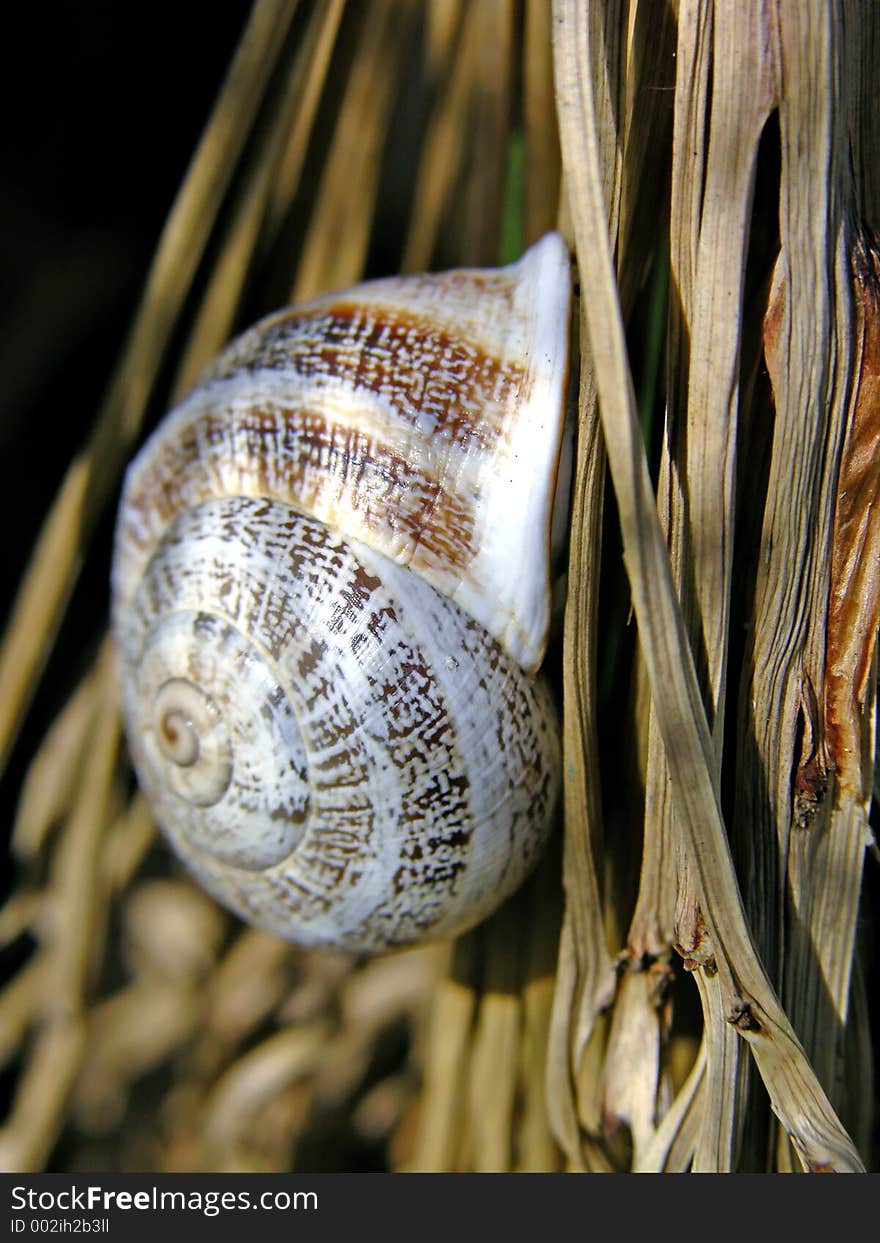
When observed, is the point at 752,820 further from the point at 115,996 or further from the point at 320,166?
the point at 115,996

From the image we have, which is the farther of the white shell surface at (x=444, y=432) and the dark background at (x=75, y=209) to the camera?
the dark background at (x=75, y=209)

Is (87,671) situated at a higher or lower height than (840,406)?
lower

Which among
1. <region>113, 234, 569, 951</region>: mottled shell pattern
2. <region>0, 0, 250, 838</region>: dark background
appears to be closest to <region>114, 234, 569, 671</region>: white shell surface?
<region>113, 234, 569, 951</region>: mottled shell pattern

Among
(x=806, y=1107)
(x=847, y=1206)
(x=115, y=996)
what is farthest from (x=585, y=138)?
(x=115, y=996)

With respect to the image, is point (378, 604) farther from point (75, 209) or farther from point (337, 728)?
point (75, 209)

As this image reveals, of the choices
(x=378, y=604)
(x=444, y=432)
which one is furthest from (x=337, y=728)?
(x=444, y=432)

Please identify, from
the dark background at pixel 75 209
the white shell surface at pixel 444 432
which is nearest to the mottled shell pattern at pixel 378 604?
the white shell surface at pixel 444 432

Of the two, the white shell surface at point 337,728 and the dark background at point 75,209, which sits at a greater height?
the dark background at point 75,209

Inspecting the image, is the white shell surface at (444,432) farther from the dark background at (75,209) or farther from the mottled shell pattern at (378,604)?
the dark background at (75,209)
